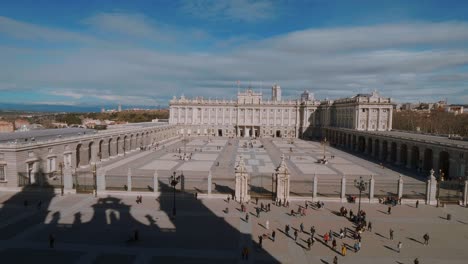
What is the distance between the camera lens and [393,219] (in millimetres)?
24984

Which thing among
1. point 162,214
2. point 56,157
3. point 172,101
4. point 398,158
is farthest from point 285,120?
point 162,214

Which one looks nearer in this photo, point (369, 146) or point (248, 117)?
point (369, 146)

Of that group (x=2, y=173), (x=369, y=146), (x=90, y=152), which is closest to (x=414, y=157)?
(x=369, y=146)

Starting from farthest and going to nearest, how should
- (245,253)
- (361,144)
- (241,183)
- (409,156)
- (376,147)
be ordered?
(361,144), (376,147), (409,156), (241,183), (245,253)

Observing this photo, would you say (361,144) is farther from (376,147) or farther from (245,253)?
(245,253)

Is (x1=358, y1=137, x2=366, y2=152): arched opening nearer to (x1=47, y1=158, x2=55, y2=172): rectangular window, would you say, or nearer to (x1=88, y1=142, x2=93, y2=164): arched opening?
(x1=88, y1=142, x2=93, y2=164): arched opening

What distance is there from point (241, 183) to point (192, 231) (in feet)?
25.0

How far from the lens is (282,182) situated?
92.0ft

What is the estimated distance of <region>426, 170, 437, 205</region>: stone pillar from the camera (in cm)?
2878

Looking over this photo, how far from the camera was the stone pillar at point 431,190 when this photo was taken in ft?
94.4

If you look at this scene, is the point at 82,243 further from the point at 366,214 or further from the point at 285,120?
the point at 285,120

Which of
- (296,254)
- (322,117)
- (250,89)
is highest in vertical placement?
(250,89)

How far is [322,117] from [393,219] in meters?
78.5

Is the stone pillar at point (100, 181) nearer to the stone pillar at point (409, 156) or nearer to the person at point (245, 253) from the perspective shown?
the person at point (245, 253)
